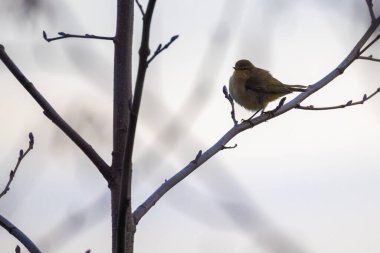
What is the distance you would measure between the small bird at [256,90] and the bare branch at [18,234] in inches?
186

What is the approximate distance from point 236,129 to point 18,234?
4.38 feet

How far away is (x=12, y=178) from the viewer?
2814 mm

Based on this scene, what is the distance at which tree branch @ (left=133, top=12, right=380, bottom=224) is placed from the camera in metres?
2.41

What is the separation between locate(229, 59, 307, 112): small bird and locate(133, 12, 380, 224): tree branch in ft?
10.2

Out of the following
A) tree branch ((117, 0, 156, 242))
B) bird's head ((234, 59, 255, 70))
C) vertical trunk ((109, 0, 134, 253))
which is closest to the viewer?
tree branch ((117, 0, 156, 242))

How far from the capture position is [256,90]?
689 cm

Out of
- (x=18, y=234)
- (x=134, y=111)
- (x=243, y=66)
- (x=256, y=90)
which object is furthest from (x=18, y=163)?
(x=243, y=66)

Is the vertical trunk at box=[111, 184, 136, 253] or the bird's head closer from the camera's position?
the vertical trunk at box=[111, 184, 136, 253]

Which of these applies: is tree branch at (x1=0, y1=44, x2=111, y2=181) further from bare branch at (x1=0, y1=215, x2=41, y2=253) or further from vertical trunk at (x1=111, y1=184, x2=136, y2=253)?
bare branch at (x1=0, y1=215, x2=41, y2=253)

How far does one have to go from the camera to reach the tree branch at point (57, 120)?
7.10ft

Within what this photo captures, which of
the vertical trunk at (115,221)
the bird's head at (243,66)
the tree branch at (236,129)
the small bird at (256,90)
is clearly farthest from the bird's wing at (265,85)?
the vertical trunk at (115,221)

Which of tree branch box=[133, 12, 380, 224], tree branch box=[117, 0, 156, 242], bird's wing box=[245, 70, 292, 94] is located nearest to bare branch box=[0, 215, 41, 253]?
tree branch box=[133, 12, 380, 224]

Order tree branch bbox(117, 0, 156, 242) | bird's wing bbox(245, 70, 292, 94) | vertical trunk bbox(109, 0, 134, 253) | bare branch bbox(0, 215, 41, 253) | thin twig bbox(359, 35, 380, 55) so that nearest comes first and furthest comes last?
tree branch bbox(117, 0, 156, 242) → bare branch bbox(0, 215, 41, 253) → vertical trunk bbox(109, 0, 134, 253) → thin twig bbox(359, 35, 380, 55) → bird's wing bbox(245, 70, 292, 94)

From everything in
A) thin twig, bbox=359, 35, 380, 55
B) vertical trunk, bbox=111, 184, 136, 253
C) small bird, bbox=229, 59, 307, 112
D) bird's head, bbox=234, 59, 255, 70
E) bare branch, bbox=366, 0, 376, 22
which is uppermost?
bird's head, bbox=234, 59, 255, 70
